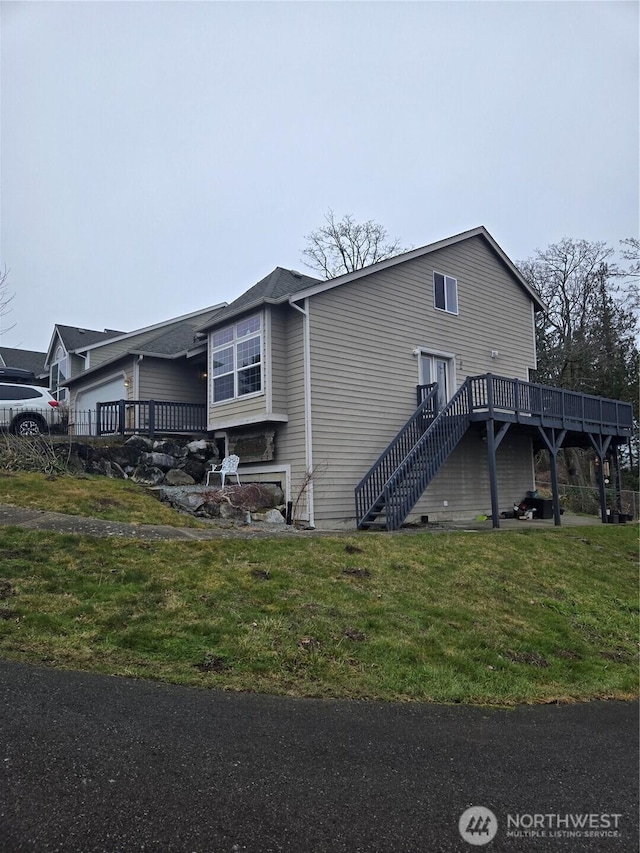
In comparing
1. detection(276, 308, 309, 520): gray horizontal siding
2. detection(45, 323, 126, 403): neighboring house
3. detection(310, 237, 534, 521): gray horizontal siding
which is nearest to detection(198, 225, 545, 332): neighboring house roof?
detection(310, 237, 534, 521): gray horizontal siding

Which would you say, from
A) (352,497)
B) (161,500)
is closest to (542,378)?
(352,497)

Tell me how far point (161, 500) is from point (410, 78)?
1354 centimetres

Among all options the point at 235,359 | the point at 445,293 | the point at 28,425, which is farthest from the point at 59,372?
the point at 445,293

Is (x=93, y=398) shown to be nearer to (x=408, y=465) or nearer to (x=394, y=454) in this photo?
(x=394, y=454)

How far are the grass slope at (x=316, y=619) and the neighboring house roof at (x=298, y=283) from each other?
6360 millimetres

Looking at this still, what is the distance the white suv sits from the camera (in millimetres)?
16122

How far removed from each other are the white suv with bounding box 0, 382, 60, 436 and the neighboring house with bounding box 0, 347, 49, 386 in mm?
13427

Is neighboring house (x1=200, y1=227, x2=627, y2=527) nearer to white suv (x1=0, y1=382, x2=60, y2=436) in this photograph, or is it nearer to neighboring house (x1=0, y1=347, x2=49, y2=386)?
white suv (x1=0, y1=382, x2=60, y2=436)

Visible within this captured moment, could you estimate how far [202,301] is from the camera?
92750 millimetres

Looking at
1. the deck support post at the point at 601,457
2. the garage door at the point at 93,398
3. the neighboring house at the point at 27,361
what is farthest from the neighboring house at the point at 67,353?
the deck support post at the point at 601,457

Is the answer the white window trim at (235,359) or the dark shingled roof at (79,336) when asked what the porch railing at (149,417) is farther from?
the dark shingled roof at (79,336)

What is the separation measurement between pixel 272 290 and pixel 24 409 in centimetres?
794

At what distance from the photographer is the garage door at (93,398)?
64.0ft

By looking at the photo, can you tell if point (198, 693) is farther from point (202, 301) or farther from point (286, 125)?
point (202, 301)
